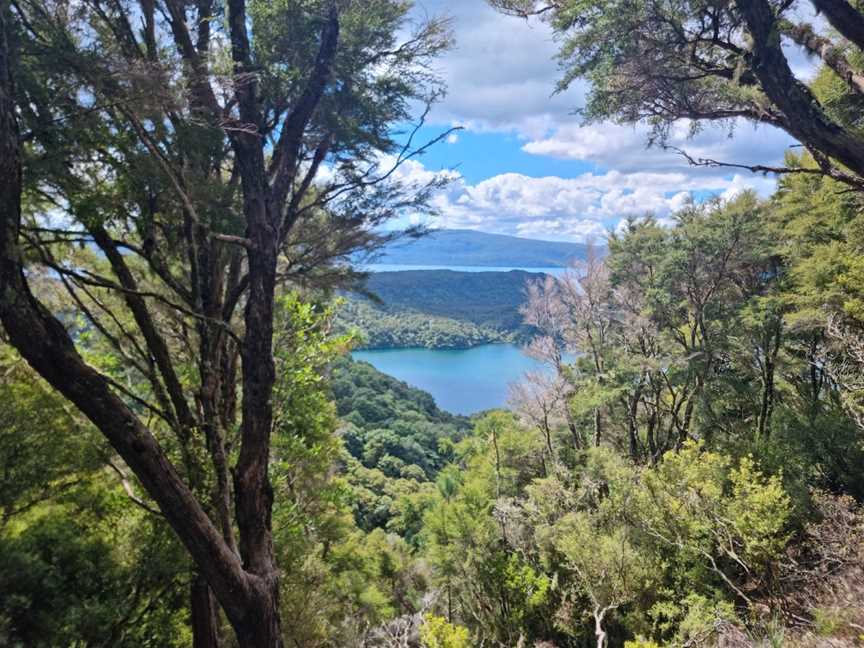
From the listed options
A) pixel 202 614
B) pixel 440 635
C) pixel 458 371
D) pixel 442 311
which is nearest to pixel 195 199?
pixel 202 614

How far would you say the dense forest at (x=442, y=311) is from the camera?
95.9m

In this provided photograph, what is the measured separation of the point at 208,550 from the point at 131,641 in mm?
3238

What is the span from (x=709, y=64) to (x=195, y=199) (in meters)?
5.11

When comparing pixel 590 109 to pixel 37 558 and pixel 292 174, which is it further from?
pixel 37 558

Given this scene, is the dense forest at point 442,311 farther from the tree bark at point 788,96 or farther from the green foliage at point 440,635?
the tree bark at point 788,96

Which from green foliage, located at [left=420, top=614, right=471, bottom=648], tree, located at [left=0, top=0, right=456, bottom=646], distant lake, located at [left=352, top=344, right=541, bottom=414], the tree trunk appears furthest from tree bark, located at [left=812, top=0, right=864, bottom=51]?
distant lake, located at [left=352, top=344, right=541, bottom=414]

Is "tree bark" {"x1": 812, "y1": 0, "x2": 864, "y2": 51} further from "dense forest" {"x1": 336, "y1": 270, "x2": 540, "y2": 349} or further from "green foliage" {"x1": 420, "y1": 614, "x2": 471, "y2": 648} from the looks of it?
"dense forest" {"x1": 336, "y1": 270, "x2": 540, "y2": 349}

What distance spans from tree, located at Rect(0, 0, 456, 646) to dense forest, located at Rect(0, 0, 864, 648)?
20 mm

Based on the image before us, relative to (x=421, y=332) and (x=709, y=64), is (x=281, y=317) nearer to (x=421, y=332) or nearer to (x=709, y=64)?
(x=709, y=64)

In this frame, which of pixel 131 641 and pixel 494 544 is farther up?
pixel 131 641

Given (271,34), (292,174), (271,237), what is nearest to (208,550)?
(271,237)

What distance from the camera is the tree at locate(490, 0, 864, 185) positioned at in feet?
12.7

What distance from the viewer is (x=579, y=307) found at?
43.4 feet

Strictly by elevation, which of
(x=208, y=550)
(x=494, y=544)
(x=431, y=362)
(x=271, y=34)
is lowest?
(x=431, y=362)
